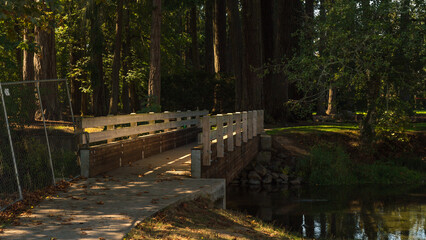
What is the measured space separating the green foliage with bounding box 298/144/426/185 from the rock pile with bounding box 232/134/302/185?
74 cm

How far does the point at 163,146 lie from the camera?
20.2 metres

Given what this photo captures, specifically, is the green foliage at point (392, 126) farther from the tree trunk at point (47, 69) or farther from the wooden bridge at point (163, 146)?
the tree trunk at point (47, 69)

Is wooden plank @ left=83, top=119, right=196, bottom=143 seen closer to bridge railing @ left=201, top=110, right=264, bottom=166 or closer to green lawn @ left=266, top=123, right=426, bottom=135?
bridge railing @ left=201, top=110, right=264, bottom=166

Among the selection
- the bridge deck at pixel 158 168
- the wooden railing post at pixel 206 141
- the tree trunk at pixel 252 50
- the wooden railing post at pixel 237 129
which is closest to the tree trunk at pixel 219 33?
the tree trunk at pixel 252 50

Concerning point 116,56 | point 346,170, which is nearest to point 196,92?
point 116,56

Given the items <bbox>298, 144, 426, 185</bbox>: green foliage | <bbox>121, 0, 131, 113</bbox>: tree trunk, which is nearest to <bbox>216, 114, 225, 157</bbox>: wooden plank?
<bbox>298, 144, 426, 185</bbox>: green foliage

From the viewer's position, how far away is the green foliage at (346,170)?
27.3 meters

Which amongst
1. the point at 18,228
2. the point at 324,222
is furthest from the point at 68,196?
the point at 324,222

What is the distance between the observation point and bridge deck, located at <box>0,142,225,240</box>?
8.53 metres

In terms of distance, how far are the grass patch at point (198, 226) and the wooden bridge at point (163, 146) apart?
2316mm

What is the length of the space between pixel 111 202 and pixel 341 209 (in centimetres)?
1197

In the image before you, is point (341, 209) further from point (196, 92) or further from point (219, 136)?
point (196, 92)

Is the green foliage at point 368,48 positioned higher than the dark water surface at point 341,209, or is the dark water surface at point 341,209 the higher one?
the green foliage at point 368,48

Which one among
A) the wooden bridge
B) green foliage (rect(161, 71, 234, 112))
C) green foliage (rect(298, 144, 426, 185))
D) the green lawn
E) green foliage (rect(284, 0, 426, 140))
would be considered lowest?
green foliage (rect(298, 144, 426, 185))
